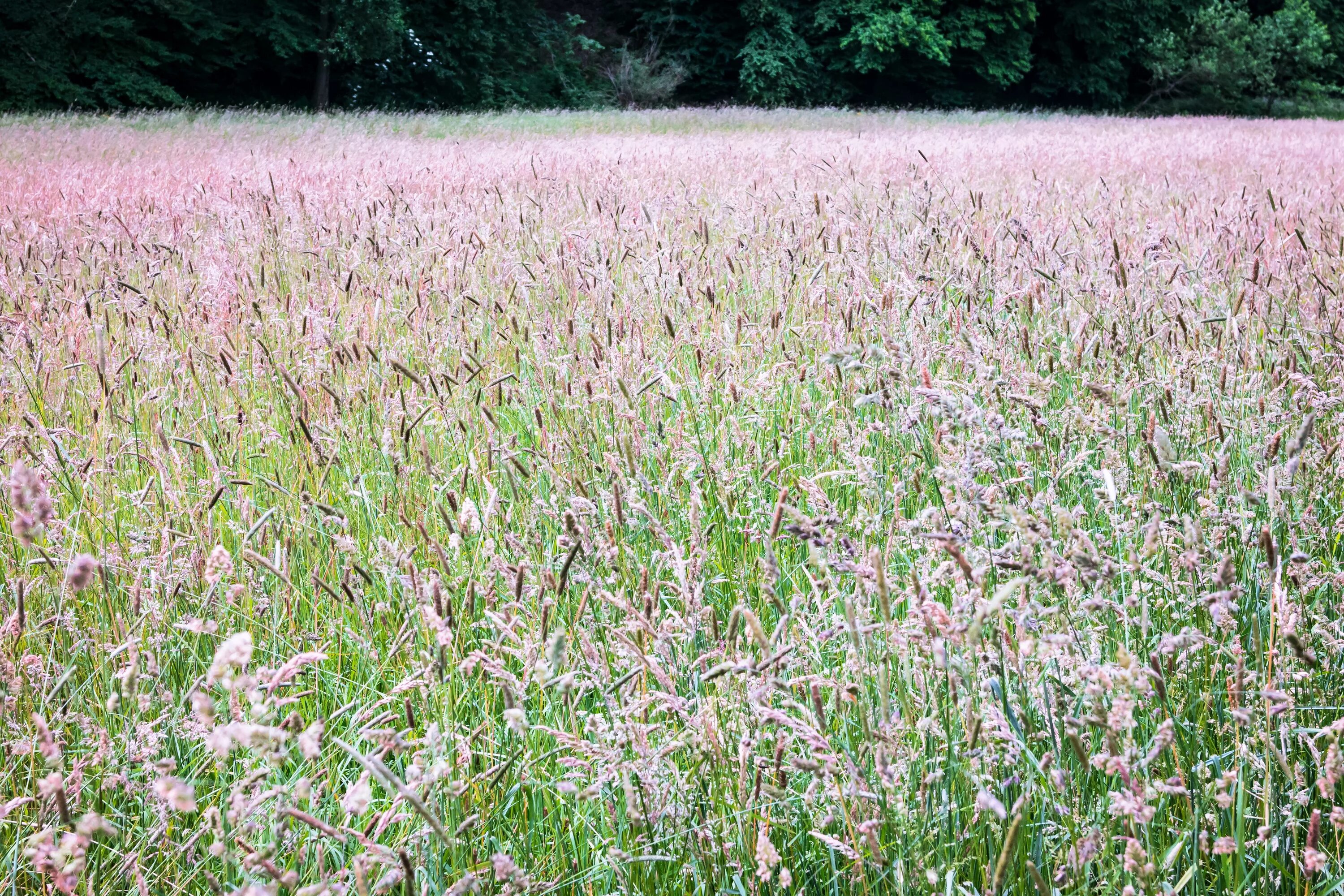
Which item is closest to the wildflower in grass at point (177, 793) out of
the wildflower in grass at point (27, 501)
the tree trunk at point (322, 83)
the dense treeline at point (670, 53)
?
the wildflower in grass at point (27, 501)

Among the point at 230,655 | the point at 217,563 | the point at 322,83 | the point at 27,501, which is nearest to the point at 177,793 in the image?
the point at 230,655

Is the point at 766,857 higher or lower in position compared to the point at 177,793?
lower

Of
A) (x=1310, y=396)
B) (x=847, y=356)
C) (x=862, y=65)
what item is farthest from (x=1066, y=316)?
(x=862, y=65)

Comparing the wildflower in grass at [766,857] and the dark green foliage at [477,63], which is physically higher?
the dark green foliage at [477,63]

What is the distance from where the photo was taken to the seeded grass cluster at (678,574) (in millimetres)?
1068

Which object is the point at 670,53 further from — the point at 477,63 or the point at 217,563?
the point at 217,563

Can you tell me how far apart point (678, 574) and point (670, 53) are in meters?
33.6

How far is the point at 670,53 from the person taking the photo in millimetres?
32062

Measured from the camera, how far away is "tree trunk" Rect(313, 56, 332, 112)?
25.5 m

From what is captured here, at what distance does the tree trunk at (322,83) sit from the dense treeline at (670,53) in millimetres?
56

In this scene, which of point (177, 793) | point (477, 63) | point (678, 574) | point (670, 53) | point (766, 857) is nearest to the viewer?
point (177, 793)

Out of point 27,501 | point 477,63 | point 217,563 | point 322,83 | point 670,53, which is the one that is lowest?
point 217,563

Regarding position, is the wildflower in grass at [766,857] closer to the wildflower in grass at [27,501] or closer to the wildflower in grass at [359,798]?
the wildflower in grass at [359,798]

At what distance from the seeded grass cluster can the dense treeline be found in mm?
23224
